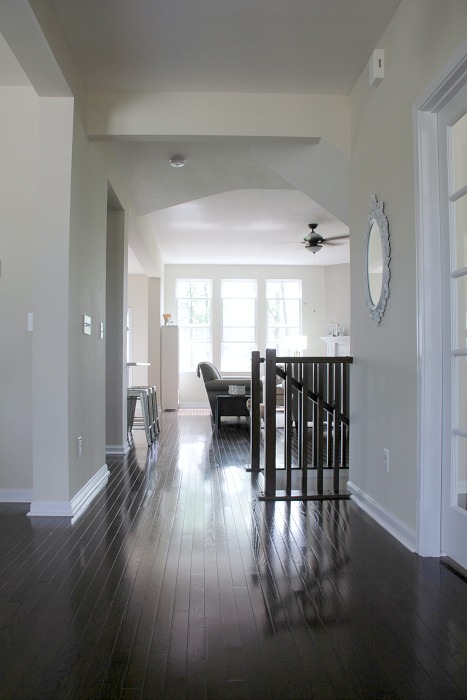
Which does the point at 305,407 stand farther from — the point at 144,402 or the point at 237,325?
the point at 237,325

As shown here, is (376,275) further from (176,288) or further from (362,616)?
(176,288)

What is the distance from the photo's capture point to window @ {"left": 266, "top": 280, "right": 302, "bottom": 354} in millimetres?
11664

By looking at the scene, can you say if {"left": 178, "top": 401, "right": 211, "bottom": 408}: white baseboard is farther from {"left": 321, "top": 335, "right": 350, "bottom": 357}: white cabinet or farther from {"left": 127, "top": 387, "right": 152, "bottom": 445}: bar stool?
{"left": 127, "top": 387, "right": 152, "bottom": 445}: bar stool

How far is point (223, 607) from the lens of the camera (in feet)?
6.79

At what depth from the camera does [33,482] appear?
3.37 meters

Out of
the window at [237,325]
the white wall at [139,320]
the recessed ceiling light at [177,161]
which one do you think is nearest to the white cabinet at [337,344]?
the window at [237,325]

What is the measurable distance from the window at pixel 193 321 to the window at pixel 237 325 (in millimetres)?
341

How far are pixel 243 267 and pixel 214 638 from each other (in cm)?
1014

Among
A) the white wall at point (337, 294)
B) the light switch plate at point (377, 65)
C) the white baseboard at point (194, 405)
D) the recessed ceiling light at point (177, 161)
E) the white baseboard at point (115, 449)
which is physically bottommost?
the white baseboard at point (194, 405)

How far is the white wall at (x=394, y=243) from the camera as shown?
8.52ft

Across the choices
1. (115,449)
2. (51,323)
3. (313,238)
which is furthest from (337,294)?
(51,323)

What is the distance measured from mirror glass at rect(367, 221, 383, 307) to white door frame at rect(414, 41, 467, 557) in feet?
2.04

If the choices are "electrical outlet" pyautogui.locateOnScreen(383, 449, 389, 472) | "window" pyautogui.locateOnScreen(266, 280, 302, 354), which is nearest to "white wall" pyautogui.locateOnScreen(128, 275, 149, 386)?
"window" pyautogui.locateOnScreen(266, 280, 302, 354)

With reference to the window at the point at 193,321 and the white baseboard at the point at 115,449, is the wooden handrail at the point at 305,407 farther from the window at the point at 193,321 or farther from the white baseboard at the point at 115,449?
the window at the point at 193,321
